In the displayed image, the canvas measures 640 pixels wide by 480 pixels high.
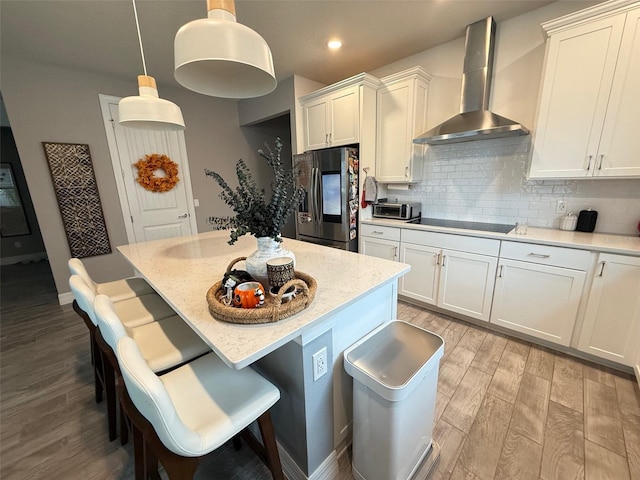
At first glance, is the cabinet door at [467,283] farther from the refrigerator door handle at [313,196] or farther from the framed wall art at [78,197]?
the framed wall art at [78,197]

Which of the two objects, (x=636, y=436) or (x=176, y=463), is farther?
(x=636, y=436)

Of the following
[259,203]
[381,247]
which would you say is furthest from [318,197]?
[259,203]

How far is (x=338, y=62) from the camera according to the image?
3.05 metres

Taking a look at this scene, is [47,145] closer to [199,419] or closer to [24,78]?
[24,78]

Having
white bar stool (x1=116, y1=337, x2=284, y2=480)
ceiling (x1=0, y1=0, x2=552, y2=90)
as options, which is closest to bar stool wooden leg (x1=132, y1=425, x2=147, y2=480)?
white bar stool (x1=116, y1=337, x2=284, y2=480)

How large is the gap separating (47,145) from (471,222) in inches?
184

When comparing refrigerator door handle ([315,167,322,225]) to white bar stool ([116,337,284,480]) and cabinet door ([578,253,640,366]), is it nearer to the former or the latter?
white bar stool ([116,337,284,480])

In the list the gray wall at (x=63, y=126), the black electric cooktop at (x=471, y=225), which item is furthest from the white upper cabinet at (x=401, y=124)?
the gray wall at (x=63, y=126)

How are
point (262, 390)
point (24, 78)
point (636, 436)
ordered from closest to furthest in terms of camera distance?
point (262, 390)
point (636, 436)
point (24, 78)

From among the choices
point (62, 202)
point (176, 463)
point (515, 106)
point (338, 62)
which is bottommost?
point (176, 463)

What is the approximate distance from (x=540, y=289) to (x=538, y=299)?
87 mm

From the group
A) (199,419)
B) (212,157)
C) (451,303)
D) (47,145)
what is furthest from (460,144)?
(47,145)

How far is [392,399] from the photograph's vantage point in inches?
37.5

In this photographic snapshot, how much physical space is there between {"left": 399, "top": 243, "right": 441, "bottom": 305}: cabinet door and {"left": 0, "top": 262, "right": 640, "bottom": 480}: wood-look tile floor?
47 cm
